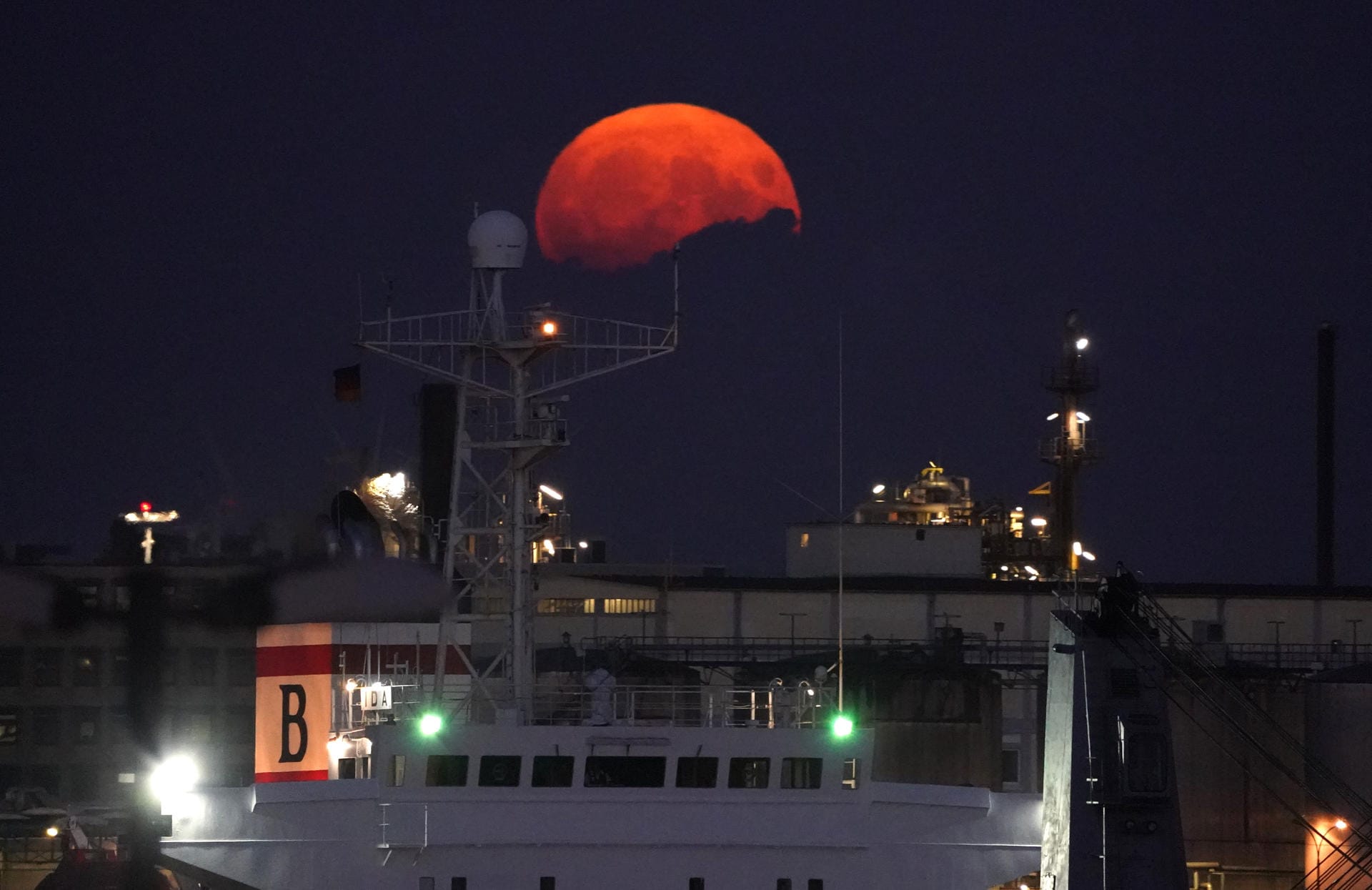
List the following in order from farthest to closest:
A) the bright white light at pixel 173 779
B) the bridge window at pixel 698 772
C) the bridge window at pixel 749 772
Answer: the bright white light at pixel 173 779 → the bridge window at pixel 749 772 → the bridge window at pixel 698 772

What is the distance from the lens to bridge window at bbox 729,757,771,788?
2902 centimetres

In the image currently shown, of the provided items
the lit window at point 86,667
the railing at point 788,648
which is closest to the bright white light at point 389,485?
the railing at point 788,648

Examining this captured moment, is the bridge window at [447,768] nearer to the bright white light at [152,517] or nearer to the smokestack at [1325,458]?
the bright white light at [152,517]

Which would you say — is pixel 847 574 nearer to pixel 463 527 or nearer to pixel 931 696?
pixel 931 696

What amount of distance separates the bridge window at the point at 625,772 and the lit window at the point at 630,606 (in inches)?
1243

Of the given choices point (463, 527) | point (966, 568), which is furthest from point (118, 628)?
point (966, 568)

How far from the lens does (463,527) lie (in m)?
29.8

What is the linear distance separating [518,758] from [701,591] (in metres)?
31.7

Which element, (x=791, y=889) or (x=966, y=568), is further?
(x=966, y=568)

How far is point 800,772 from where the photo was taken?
2916 cm

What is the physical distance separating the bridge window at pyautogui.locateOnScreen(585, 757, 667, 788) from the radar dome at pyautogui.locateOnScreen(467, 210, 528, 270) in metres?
7.94

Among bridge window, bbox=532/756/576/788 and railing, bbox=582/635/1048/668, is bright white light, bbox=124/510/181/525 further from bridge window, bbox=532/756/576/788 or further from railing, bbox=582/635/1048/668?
bridge window, bbox=532/756/576/788

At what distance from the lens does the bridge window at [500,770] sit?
2873cm

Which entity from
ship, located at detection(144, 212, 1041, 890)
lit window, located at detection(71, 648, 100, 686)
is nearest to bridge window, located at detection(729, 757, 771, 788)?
ship, located at detection(144, 212, 1041, 890)
